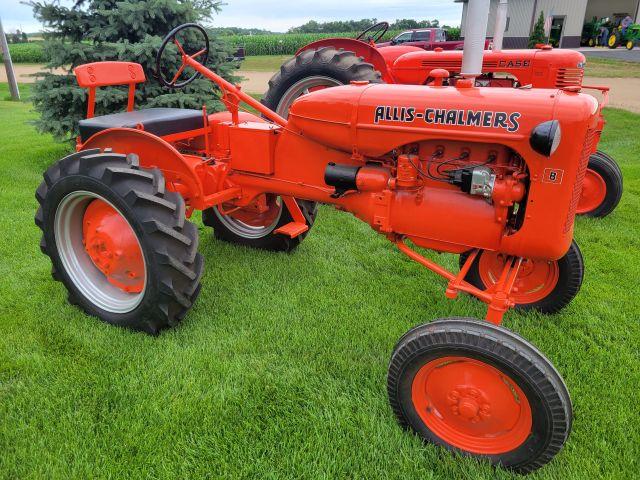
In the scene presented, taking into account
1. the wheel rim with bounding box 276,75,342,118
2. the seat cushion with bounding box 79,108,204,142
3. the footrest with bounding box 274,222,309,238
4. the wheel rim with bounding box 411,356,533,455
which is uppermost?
the wheel rim with bounding box 276,75,342,118

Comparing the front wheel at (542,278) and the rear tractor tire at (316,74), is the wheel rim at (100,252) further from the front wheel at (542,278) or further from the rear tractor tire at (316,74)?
the rear tractor tire at (316,74)

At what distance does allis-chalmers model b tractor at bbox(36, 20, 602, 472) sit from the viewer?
2.03m

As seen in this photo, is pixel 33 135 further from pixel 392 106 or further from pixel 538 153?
pixel 538 153

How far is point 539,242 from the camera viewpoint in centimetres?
225

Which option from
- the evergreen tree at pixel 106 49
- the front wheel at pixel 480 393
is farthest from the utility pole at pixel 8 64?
the front wheel at pixel 480 393

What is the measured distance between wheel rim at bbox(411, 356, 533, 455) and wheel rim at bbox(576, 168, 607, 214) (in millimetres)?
3632

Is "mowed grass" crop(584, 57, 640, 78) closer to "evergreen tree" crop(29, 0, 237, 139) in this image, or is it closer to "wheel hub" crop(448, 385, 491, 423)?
"evergreen tree" crop(29, 0, 237, 139)

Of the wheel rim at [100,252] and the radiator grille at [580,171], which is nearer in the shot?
the radiator grille at [580,171]

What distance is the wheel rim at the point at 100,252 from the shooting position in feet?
9.78

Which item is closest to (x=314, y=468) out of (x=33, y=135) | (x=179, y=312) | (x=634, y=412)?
(x=179, y=312)

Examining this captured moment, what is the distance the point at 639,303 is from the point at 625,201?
2546 mm

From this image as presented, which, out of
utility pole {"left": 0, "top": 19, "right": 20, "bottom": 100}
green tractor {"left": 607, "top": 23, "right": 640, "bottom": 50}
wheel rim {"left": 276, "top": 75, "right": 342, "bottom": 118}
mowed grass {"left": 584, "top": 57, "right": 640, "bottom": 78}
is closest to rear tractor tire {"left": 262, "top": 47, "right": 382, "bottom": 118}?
wheel rim {"left": 276, "top": 75, "right": 342, "bottom": 118}

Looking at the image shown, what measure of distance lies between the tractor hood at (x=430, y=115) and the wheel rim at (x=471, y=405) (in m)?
1.00

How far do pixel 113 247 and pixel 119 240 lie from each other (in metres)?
0.06
